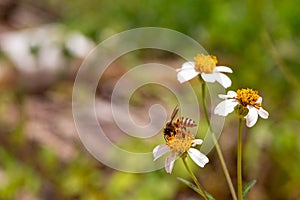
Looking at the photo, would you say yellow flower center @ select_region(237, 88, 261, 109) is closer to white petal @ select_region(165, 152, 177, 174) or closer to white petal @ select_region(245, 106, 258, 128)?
white petal @ select_region(245, 106, 258, 128)

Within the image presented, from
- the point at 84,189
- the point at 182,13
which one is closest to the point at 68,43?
the point at 182,13

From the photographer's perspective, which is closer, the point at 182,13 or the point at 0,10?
the point at 182,13

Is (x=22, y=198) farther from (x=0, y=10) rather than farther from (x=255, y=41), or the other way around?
(x=0, y=10)

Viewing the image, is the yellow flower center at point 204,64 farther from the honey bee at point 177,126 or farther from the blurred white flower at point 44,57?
the blurred white flower at point 44,57

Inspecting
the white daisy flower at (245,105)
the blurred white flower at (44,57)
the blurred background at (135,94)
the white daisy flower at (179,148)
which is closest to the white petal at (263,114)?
the white daisy flower at (245,105)

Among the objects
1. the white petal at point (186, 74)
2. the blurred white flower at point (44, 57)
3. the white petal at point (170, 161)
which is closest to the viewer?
the white petal at point (170, 161)

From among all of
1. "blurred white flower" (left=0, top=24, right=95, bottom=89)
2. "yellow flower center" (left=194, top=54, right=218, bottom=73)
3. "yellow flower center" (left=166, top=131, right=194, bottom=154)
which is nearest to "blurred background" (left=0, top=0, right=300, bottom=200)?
"blurred white flower" (left=0, top=24, right=95, bottom=89)
